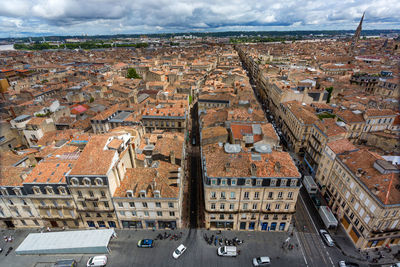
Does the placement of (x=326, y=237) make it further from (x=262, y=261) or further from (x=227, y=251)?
(x=227, y=251)

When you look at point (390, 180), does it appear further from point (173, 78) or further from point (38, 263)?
point (173, 78)

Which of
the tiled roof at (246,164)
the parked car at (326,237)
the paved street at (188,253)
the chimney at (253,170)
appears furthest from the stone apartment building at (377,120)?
the chimney at (253,170)

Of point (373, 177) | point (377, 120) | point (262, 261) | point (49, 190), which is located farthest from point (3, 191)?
point (377, 120)

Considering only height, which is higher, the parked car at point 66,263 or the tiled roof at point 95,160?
the tiled roof at point 95,160

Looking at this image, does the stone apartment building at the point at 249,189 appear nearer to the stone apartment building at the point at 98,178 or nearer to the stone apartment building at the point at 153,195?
the stone apartment building at the point at 153,195

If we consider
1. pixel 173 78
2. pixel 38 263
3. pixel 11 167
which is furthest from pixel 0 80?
pixel 38 263
